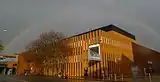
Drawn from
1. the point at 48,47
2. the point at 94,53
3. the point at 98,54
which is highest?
the point at 48,47

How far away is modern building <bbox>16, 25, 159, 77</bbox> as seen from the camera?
71.8 meters

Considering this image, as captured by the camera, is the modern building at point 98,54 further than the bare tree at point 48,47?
Yes

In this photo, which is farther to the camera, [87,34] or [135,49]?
[135,49]

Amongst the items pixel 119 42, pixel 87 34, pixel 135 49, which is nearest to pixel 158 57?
pixel 135 49

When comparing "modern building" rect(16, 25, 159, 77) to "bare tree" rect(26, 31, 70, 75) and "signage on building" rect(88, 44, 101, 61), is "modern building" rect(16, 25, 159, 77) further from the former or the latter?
"bare tree" rect(26, 31, 70, 75)

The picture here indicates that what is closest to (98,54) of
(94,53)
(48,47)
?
(94,53)

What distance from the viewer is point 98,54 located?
218 ft

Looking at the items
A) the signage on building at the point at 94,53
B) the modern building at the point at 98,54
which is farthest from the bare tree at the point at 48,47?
the signage on building at the point at 94,53

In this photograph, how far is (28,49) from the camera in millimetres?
74000

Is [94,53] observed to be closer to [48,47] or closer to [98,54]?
[98,54]

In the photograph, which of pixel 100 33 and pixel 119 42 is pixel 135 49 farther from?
pixel 100 33

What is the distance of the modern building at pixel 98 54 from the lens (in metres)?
71.8

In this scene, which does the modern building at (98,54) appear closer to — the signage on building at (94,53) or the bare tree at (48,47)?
the signage on building at (94,53)

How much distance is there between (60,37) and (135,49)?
45.6 m
